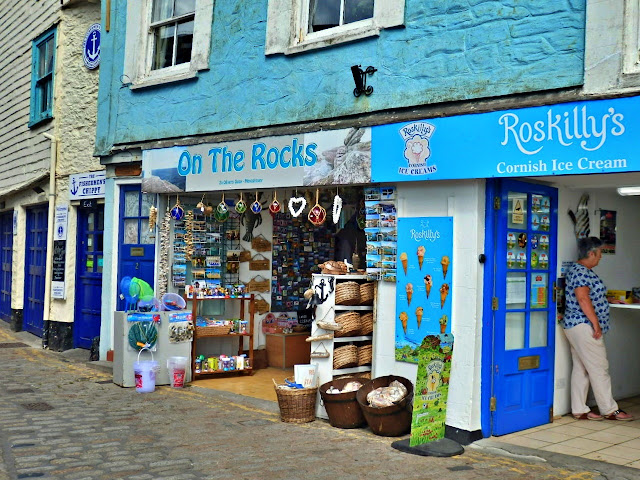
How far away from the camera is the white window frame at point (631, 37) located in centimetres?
596

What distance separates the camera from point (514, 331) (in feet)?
23.9

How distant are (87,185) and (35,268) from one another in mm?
3301

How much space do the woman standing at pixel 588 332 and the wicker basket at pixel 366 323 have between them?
204 cm

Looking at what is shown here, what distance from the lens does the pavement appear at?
5969mm

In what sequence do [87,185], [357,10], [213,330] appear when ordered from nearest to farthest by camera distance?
[357,10], [213,330], [87,185]

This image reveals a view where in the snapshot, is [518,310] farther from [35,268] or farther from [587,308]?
[35,268]

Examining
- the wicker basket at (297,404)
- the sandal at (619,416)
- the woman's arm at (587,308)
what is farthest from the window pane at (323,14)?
the sandal at (619,416)

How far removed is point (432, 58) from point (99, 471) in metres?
4.83

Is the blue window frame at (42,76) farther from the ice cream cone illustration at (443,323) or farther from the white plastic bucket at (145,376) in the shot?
the ice cream cone illustration at (443,323)

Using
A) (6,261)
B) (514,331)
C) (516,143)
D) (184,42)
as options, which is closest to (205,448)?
(514,331)

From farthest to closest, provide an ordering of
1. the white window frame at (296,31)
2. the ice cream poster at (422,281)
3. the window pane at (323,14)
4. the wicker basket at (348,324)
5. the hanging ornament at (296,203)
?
the hanging ornament at (296,203) < the window pane at (323,14) < the white window frame at (296,31) < the wicker basket at (348,324) < the ice cream poster at (422,281)

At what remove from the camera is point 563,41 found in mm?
6375

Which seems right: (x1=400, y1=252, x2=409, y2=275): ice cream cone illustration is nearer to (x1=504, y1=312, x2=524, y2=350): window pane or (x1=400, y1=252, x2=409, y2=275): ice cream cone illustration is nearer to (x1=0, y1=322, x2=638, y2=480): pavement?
(x1=504, y1=312, x2=524, y2=350): window pane

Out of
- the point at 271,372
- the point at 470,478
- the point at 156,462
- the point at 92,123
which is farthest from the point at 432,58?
the point at 92,123
